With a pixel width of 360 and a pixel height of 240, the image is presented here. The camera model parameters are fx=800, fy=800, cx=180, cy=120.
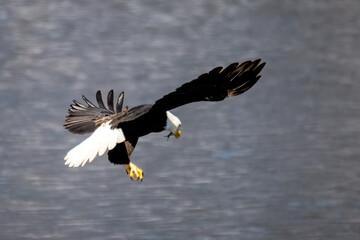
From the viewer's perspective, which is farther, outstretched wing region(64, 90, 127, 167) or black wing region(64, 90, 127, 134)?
black wing region(64, 90, 127, 134)

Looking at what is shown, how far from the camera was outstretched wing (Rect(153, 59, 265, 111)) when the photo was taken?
359 centimetres

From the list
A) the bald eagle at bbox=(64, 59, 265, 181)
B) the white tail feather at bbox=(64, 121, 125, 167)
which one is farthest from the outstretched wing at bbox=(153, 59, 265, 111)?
the white tail feather at bbox=(64, 121, 125, 167)

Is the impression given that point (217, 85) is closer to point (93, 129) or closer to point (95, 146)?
point (95, 146)

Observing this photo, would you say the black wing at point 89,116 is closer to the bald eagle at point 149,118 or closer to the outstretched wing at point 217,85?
the bald eagle at point 149,118

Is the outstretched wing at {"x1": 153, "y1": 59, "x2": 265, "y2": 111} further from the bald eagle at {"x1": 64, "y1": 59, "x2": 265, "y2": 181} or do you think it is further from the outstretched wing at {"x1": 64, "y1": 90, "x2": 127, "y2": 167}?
the outstretched wing at {"x1": 64, "y1": 90, "x2": 127, "y2": 167}

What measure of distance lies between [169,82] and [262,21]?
1520mm

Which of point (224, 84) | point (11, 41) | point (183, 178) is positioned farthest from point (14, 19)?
point (224, 84)

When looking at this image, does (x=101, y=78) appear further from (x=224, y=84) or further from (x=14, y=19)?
(x=224, y=84)

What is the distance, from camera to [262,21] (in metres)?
7.86

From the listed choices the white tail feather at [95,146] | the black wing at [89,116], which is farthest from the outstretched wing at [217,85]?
the black wing at [89,116]

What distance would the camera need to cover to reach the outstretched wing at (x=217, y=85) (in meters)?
3.59

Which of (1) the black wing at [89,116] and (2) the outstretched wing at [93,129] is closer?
(2) the outstretched wing at [93,129]

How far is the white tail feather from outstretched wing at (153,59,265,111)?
0.24m

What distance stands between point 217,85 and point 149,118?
44cm
